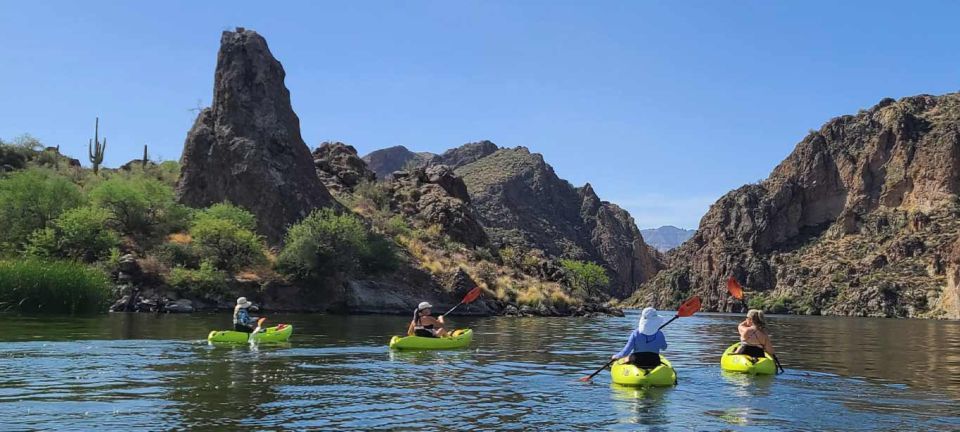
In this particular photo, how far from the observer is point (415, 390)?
18.0m

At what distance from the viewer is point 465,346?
30.0 meters

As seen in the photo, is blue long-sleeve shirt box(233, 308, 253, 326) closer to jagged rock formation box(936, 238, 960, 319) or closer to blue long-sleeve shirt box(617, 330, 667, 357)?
blue long-sleeve shirt box(617, 330, 667, 357)

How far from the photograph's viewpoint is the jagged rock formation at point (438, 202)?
9194cm

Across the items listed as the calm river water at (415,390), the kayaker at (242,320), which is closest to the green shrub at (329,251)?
the calm river water at (415,390)

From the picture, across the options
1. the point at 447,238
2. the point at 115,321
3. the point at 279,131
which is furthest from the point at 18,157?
the point at 115,321

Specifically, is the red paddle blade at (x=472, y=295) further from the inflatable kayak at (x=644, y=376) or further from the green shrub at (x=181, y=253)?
the green shrub at (x=181, y=253)

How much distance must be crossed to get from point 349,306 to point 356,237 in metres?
6.43

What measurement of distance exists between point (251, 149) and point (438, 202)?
82.4ft

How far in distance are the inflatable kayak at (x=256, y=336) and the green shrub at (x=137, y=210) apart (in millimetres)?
40796

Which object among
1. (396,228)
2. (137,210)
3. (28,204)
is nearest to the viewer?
(28,204)

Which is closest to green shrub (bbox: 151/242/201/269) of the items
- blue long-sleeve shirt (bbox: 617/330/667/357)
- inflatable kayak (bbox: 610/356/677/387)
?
inflatable kayak (bbox: 610/356/677/387)

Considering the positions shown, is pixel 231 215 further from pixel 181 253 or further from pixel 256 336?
pixel 256 336

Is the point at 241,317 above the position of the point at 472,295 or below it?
below

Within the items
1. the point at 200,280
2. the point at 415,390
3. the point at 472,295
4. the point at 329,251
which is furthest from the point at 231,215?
the point at 415,390
